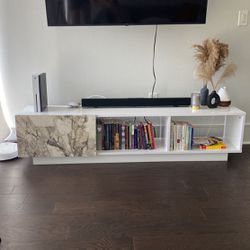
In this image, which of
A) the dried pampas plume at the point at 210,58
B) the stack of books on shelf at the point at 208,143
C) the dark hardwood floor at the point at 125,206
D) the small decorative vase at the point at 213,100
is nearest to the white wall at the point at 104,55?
the dried pampas plume at the point at 210,58

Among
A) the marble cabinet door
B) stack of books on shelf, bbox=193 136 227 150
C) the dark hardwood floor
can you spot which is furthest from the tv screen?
the dark hardwood floor

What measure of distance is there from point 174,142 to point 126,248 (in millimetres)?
1131

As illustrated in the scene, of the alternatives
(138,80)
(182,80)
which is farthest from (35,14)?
(182,80)

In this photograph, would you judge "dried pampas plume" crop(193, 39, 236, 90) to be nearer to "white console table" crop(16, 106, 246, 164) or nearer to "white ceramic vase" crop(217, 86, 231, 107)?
"white ceramic vase" crop(217, 86, 231, 107)

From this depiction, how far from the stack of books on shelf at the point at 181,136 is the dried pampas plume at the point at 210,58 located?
47cm

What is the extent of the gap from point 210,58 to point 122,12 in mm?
787

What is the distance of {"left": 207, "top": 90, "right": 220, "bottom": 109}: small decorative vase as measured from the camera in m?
2.42

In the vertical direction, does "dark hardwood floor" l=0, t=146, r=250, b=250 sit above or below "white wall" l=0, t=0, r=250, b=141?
below

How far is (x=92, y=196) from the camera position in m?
1.88

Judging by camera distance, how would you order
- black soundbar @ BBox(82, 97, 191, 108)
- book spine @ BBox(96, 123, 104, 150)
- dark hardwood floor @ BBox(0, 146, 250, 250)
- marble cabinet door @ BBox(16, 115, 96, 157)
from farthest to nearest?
black soundbar @ BBox(82, 97, 191, 108), book spine @ BBox(96, 123, 104, 150), marble cabinet door @ BBox(16, 115, 96, 157), dark hardwood floor @ BBox(0, 146, 250, 250)

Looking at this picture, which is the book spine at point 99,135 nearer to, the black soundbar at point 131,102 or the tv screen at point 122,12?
the black soundbar at point 131,102

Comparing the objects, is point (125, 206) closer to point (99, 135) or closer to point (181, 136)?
point (99, 135)

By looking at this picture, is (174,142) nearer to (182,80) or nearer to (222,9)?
(182,80)

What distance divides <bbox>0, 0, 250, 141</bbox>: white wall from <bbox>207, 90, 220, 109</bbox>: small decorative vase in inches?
13.4
